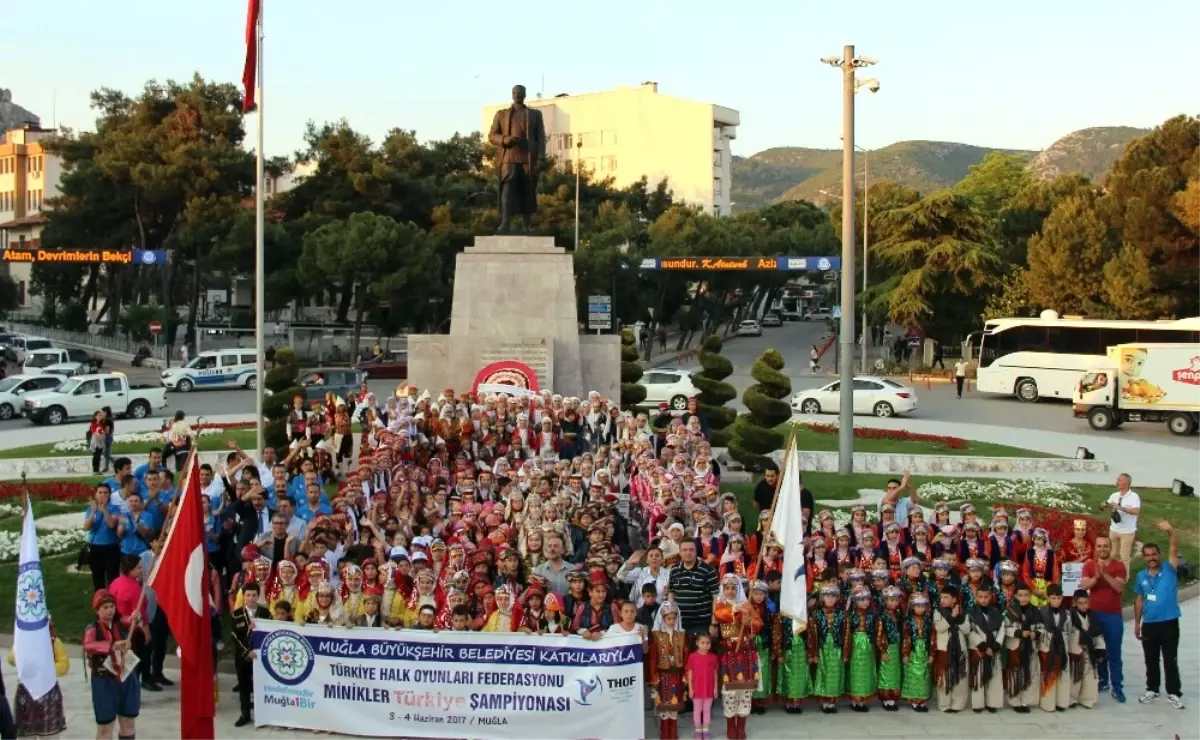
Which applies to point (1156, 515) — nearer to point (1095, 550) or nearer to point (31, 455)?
point (1095, 550)

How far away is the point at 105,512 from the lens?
38.2 ft

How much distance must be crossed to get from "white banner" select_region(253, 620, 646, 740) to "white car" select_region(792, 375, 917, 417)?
83.9 ft

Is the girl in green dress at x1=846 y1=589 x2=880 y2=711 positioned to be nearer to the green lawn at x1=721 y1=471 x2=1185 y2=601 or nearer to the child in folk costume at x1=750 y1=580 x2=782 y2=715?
the child in folk costume at x1=750 y1=580 x2=782 y2=715

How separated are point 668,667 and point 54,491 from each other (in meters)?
13.6

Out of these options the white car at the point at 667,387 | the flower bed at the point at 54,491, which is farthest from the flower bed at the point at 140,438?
the white car at the point at 667,387

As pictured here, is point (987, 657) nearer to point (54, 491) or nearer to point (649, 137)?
point (54, 491)

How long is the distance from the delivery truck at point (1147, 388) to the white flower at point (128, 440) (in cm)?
2178

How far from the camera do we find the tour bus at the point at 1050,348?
130ft

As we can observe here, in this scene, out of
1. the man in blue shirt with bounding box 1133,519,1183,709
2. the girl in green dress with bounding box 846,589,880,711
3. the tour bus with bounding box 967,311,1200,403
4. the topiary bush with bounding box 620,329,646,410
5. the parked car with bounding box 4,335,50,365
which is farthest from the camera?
the parked car with bounding box 4,335,50,365

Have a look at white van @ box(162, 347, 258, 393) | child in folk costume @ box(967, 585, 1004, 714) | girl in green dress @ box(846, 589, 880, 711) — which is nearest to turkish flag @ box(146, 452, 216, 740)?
girl in green dress @ box(846, 589, 880, 711)

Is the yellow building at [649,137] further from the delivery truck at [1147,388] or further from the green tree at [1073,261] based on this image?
the delivery truck at [1147,388]

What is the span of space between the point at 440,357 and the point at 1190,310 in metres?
35.3

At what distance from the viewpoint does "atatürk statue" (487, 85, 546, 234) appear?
22.8 m

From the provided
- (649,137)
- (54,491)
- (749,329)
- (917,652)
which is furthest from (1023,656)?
(649,137)
